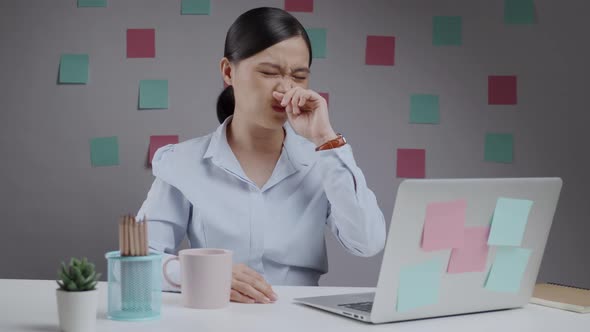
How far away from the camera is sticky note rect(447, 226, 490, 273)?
1102mm

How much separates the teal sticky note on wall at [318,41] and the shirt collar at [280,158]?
519 mm

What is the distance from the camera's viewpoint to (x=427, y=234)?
106 cm

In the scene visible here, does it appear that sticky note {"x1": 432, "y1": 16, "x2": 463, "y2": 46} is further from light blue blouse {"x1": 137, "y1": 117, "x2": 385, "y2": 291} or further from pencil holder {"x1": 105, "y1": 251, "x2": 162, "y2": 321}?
pencil holder {"x1": 105, "y1": 251, "x2": 162, "y2": 321}

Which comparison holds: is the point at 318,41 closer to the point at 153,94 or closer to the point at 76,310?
the point at 153,94

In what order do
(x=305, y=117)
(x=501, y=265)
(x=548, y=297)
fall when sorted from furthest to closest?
(x=305, y=117)
(x=548, y=297)
(x=501, y=265)

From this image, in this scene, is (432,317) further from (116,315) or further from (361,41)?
(361,41)

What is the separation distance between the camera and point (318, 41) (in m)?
A: 2.32

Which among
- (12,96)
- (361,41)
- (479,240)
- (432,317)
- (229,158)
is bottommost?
(432,317)

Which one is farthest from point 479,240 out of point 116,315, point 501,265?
point 116,315

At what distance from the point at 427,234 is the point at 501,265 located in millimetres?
185

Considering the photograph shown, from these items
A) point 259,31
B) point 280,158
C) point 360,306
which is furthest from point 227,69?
point 360,306

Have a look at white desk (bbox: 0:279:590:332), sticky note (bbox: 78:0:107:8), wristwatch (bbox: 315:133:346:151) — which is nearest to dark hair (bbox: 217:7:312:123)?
wristwatch (bbox: 315:133:346:151)

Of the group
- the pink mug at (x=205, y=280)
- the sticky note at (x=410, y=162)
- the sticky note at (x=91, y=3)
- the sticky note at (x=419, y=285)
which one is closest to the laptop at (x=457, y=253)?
the sticky note at (x=419, y=285)

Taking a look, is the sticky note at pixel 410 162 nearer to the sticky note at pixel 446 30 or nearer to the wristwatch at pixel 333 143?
the sticky note at pixel 446 30
